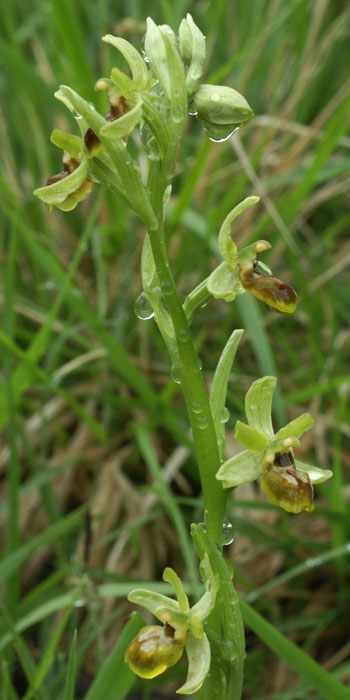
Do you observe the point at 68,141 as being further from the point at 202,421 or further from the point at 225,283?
the point at 202,421

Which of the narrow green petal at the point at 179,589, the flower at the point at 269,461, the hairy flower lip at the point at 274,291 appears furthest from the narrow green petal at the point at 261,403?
the narrow green petal at the point at 179,589

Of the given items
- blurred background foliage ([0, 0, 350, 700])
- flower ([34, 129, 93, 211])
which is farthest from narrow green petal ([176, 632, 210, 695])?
flower ([34, 129, 93, 211])

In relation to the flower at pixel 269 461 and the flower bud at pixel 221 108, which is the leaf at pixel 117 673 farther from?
the flower bud at pixel 221 108

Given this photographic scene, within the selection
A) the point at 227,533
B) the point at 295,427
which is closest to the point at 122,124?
the point at 295,427

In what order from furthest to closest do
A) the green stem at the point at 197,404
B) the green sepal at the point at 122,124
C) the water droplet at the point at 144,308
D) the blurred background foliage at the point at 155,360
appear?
the blurred background foliage at the point at 155,360
the water droplet at the point at 144,308
the green stem at the point at 197,404
the green sepal at the point at 122,124

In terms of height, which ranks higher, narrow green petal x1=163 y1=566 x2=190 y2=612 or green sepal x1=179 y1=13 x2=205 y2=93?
green sepal x1=179 y1=13 x2=205 y2=93

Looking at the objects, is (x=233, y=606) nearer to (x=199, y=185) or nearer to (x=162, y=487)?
(x=162, y=487)

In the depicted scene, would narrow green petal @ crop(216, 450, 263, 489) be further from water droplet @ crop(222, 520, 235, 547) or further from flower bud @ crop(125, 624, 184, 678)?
flower bud @ crop(125, 624, 184, 678)

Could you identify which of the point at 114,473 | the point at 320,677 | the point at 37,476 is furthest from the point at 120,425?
the point at 320,677
